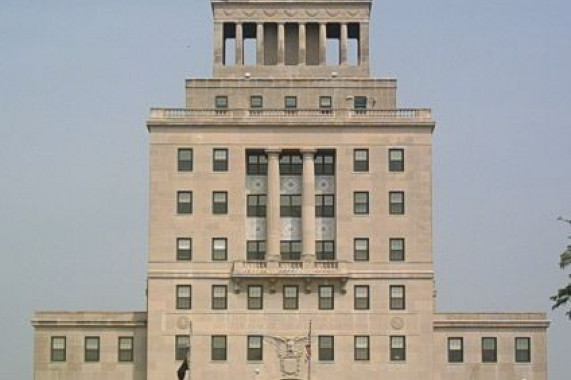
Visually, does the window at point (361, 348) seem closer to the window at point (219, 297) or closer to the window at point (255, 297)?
the window at point (255, 297)

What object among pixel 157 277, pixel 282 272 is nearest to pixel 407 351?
pixel 282 272

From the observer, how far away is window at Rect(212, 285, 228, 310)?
110m

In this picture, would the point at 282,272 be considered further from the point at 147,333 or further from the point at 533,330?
the point at 533,330

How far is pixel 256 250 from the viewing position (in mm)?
111562

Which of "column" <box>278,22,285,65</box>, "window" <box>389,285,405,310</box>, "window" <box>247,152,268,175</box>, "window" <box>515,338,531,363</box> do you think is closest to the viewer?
"window" <box>389,285,405,310</box>

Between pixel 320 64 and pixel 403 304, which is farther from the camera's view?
pixel 320 64

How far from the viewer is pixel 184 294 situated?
10975cm

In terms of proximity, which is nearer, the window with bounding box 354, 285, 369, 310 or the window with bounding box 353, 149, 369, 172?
the window with bounding box 354, 285, 369, 310

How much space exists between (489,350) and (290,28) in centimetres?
2752

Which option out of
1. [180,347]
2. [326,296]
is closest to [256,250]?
[326,296]

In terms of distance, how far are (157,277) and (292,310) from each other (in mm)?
9507

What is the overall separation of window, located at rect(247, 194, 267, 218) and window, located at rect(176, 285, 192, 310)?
22.6 feet

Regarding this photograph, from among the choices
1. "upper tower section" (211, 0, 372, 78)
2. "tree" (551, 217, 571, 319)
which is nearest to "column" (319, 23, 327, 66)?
"upper tower section" (211, 0, 372, 78)

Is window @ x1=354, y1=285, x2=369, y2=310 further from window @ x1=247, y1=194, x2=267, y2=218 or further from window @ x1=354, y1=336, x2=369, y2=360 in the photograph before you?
window @ x1=247, y1=194, x2=267, y2=218
